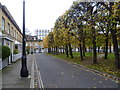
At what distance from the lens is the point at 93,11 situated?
15.4m

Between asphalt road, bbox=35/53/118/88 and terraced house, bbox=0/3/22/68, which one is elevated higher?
terraced house, bbox=0/3/22/68

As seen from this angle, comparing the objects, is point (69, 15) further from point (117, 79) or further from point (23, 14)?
point (117, 79)

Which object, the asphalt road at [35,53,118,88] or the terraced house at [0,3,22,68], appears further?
the terraced house at [0,3,22,68]

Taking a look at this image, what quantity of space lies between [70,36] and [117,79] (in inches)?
504

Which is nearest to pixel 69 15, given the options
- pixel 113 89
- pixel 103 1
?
pixel 103 1

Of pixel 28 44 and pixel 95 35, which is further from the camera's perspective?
pixel 28 44

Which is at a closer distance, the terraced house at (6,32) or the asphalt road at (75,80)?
the asphalt road at (75,80)

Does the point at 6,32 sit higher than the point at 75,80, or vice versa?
the point at 6,32

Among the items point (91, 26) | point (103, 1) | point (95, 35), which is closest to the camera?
point (103, 1)

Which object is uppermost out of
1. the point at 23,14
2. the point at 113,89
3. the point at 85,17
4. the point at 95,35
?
the point at 85,17

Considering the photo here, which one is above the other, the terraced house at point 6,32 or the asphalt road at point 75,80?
the terraced house at point 6,32

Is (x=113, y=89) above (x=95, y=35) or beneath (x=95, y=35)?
beneath

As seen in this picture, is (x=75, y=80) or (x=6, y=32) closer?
(x=75, y=80)

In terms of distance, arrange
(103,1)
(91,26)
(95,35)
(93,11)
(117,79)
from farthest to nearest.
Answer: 1. (93,11)
2. (95,35)
3. (91,26)
4. (103,1)
5. (117,79)
